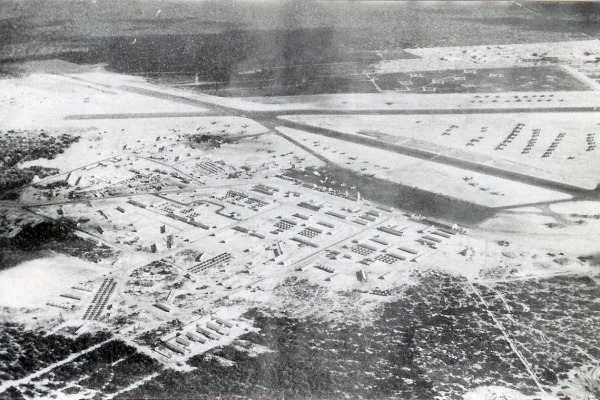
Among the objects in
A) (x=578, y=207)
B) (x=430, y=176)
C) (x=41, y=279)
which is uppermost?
(x=430, y=176)

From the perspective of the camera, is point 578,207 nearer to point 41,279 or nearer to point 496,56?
point 41,279

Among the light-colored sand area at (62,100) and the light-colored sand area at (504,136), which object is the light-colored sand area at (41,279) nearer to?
the light-colored sand area at (62,100)

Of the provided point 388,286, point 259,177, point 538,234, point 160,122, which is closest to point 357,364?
point 388,286

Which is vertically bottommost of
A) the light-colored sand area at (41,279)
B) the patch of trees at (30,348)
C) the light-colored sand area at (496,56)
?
the patch of trees at (30,348)

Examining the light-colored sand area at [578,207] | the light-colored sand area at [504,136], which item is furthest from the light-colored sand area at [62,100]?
the light-colored sand area at [578,207]

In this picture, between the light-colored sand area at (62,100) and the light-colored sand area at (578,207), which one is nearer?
the light-colored sand area at (578,207)

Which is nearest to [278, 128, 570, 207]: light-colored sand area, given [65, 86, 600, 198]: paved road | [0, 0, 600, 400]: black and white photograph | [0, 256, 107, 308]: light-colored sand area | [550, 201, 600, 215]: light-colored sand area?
[0, 0, 600, 400]: black and white photograph

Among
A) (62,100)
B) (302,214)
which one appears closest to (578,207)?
(302,214)

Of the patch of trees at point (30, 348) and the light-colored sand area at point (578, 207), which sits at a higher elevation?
the light-colored sand area at point (578, 207)

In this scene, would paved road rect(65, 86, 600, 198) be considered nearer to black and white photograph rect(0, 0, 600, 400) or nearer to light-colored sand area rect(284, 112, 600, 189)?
black and white photograph rect(0, 0, 600, 400)
